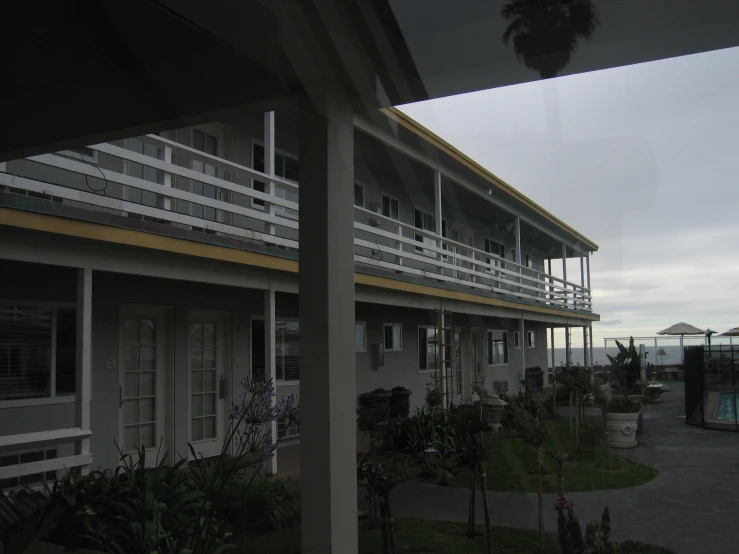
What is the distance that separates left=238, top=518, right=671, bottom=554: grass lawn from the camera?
149 inches

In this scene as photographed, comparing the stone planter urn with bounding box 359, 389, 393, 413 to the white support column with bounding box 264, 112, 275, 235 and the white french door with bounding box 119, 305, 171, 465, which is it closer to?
the white french door with bounding box 119, 305, 171, 465

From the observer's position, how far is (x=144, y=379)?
6785mm

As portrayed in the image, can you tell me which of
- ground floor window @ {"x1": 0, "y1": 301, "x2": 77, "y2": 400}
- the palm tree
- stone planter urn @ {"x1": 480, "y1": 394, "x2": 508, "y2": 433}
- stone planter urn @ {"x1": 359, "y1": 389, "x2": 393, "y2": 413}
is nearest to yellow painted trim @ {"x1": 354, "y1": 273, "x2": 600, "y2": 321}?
stone planter urn @ {"x1": 480, "y1": 394, "x2": 508, "y2": 433}

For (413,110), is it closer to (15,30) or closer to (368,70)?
(368,70)

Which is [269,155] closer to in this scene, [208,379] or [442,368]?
[208,379]

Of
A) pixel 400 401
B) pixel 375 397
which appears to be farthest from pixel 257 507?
pixel 400 401

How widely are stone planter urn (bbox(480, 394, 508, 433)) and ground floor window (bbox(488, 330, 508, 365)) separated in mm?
5438

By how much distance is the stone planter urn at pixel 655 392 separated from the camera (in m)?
7.81

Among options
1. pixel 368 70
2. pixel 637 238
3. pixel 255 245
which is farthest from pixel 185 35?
pixel 255 245

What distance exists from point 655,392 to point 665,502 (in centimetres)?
489

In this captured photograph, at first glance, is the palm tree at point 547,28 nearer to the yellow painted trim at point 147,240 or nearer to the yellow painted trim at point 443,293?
the yellow painted trim at point 147,240

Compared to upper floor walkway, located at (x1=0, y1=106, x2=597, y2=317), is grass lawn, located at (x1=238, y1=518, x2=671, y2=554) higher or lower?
lower

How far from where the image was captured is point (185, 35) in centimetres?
289

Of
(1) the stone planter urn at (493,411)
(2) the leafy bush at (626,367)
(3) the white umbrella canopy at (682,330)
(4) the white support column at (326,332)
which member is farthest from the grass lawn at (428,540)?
(2) the leafy bush at (626,367)
